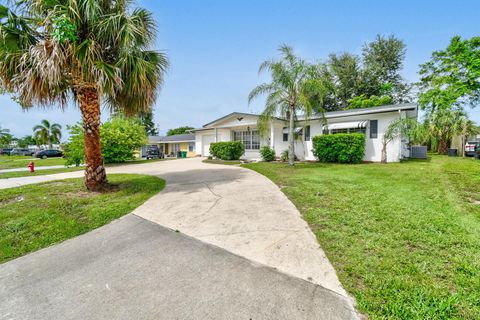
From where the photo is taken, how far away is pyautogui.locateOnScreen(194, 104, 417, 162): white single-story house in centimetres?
1243

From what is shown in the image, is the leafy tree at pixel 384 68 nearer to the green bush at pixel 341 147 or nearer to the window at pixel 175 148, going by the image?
the green bush at pixel 341 147

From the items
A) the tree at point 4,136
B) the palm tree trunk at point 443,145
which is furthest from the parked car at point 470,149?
the tree at point 4,136

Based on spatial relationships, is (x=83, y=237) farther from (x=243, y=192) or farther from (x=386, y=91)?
(x=386, y=91)

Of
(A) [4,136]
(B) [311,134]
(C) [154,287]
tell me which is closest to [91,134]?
(C) [154,287]

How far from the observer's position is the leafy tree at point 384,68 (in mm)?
26719

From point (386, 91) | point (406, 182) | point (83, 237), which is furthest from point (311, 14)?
point (386, 91)

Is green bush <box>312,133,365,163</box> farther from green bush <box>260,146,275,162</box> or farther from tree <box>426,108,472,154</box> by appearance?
tree <box>426,108,472,154</box>

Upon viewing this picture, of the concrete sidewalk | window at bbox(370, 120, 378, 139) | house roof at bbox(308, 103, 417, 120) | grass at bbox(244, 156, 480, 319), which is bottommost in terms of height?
the concrete sidewalk

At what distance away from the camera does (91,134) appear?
A: 605cm

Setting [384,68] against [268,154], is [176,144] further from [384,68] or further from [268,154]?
[384,68]

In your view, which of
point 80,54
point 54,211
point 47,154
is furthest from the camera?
point 47,154

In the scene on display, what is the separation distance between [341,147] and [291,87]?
472 cm

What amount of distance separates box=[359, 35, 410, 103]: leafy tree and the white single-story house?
1434 centimetres

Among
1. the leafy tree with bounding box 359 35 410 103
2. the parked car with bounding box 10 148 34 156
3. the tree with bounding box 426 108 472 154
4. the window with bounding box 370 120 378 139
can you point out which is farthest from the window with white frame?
the parked car with bounding box 10 148 34 156
